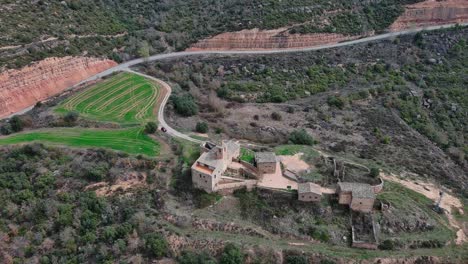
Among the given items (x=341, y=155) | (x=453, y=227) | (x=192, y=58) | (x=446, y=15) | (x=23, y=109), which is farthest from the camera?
(x=446, y=15)

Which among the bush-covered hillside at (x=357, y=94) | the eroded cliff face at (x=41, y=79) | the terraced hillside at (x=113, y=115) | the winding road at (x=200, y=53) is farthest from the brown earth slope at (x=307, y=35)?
the eroded cliff face at (x=41, y=79)

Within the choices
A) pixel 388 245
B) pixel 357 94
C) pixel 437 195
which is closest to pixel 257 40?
pixel 357 94

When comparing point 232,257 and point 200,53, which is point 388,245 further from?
point 200,53

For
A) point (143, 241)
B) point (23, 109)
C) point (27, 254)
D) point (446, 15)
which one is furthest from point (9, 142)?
point (446, 15)

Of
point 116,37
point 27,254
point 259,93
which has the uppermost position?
point 116,37

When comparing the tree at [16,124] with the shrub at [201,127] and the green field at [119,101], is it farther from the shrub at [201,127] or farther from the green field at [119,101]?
the shrub at [201,127]

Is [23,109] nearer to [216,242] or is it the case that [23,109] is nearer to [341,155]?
[216,242]
